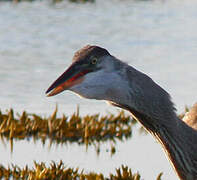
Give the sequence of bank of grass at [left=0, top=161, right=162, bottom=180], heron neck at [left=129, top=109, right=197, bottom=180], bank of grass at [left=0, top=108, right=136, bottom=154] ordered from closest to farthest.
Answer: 1. heron neck at [left=129, top=109, right=197, bottom=180]
2. bank of grass at [left=0, top=161, right=162, bottom=180]
3. bank of grass at [left=0, top=108, right=136, bottom=154]

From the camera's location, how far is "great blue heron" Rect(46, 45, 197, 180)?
5816 millimetres

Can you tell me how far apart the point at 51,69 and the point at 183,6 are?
32.1 ft

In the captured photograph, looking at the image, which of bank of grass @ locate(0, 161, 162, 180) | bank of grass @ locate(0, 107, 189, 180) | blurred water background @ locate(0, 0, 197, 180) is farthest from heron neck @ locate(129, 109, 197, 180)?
bank of grass @ locate(0, 107, 189, 180)

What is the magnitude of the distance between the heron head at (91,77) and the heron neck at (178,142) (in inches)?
21.6

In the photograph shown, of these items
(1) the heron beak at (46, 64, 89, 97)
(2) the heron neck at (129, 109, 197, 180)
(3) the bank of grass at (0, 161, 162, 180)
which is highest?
(1) the heron beak at (46, 64, 89, 97)

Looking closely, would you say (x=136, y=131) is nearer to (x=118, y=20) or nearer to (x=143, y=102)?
(x=143, y=102)

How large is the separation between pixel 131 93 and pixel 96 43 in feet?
35.9

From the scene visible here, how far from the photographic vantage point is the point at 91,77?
5879 mm

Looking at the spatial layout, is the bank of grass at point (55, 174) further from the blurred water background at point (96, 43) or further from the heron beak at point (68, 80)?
the heron beak at point (68, 80)

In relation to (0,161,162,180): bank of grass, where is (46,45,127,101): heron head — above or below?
above

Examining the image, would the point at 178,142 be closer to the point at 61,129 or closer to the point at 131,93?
the point at 131,93

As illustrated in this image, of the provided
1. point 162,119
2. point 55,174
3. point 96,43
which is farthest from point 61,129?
point 96,43

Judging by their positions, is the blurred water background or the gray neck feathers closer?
the gray neck feathers

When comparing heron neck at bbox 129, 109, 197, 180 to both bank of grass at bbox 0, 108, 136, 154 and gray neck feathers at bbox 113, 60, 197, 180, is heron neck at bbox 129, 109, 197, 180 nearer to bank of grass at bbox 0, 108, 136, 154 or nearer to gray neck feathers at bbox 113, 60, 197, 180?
gray neck feathers at bbox 113, 60, 197, 180
